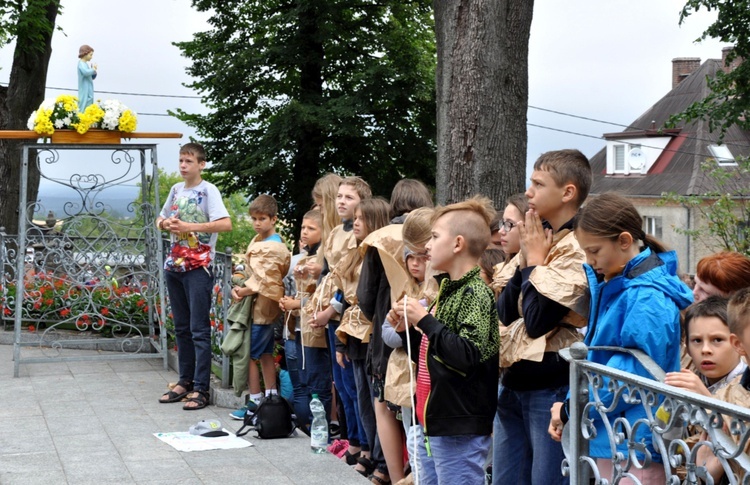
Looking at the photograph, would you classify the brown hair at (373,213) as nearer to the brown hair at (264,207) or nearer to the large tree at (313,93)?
the brown hair at (264,207)

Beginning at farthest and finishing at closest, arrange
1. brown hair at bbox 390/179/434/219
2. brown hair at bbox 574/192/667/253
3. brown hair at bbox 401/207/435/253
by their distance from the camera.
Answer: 1. brown hair at bbox 390/179/434/219
2. brown hair at bbox 401/207/435/253
3. brown hair at bbox 574/192/667/253

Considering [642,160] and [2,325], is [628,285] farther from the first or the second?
[642,160]

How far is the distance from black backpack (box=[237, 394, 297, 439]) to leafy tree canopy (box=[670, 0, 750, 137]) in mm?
13604

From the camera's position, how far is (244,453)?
273 inches

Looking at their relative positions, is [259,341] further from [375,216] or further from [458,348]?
[458,348]

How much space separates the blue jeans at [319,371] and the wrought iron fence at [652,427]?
3.95 metres

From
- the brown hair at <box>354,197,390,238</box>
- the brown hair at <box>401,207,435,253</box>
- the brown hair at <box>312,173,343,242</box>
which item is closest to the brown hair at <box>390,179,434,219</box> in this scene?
the brown hair at <box>354,197,390,238</box>

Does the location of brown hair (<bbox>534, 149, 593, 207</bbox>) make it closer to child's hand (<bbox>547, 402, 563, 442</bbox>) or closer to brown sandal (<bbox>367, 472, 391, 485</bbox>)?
child's hand (<bbox>547, 402, 563, 442</bbox>)

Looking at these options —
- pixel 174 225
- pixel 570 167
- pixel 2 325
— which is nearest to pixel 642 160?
pixel 2 325

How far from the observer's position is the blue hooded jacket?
3.55m

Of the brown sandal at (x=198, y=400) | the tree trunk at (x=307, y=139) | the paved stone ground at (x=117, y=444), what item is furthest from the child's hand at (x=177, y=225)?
the tree trunk at (x=307, y=139)

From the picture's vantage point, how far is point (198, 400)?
845 cm

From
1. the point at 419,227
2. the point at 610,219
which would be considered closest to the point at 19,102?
the point at 419,227

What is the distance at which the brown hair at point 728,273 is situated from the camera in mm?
4227
